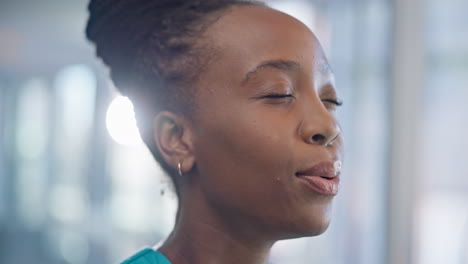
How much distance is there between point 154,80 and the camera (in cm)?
83

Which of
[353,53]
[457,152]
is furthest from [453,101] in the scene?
[353,53]

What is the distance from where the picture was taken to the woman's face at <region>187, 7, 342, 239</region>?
2.43 ft

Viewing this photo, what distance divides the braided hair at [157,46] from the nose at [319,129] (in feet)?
0.57

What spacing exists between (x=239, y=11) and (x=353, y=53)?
149cm

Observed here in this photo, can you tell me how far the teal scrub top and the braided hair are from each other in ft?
0.44

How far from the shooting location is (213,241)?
2.69ft

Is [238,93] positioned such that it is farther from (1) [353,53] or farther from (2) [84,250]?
(2) [84,250]

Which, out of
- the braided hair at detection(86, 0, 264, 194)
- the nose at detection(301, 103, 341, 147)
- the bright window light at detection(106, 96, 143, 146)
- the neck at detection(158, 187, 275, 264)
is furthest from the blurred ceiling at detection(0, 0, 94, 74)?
the nose at detection(301, 103, 341, 147)

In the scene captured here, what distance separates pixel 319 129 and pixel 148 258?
338 millimetres

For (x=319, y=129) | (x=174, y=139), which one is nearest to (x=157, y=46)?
(x=174, y=139)

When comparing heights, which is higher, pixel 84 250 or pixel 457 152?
pixel 457 152

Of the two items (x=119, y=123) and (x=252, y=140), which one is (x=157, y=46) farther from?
(x=119, y=123)

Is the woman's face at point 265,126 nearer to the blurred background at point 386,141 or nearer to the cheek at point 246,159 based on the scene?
the cheek at point 246,159

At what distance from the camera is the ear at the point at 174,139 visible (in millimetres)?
808
